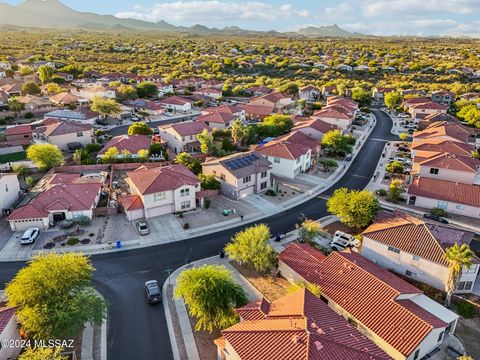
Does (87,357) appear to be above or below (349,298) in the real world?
below

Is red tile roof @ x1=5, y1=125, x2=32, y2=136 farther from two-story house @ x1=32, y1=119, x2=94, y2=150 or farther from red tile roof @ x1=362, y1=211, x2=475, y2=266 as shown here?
red tile roof @ x1=362, y1=211, x2=475, y2=266

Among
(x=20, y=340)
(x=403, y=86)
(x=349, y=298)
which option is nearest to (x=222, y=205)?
(x=349, y=298)

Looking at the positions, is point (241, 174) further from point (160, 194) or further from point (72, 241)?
point (72, 241)

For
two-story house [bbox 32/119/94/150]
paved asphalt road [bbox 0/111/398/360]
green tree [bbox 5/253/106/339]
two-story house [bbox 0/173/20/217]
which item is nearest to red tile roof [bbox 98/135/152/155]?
two-story house [bbox 32/119/94/150]

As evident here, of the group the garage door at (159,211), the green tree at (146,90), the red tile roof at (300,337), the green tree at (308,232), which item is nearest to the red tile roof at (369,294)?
the red tile roof at (300,337)

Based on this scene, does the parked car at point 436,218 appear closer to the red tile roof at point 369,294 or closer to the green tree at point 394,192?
the green tree at point 394,192

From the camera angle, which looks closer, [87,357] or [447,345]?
[87,357]

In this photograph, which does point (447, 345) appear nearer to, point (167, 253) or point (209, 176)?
point (167, 253)

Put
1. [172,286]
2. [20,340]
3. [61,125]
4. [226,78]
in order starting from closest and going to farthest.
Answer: [20,340], [172,286], [61,125], [226,78]
